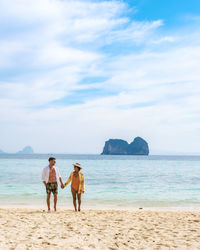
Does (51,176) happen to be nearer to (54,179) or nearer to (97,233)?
(54,179)

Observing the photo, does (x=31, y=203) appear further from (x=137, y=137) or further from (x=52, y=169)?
(x=137, y=137)

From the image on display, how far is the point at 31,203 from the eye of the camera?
13922 millimetres

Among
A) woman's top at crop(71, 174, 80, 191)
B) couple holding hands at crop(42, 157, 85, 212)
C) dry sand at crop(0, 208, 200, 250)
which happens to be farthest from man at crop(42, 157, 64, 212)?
dry sand at crop(0, 208, 200, 250)

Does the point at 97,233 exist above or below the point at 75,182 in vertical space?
below

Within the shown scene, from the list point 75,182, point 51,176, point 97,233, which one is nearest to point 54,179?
point 51,176

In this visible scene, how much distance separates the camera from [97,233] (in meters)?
6.57

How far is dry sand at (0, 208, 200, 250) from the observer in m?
5.61

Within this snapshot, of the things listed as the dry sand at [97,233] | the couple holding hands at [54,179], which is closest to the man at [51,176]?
the couple holding hands at [54,179]

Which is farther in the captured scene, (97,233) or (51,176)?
(51,176)

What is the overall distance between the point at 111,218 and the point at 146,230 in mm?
1868

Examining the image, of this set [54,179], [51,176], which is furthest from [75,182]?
[51,176]

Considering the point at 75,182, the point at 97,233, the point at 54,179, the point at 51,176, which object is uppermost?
the point at 51,176

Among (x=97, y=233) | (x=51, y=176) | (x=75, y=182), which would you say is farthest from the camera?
(x=75, y=182)

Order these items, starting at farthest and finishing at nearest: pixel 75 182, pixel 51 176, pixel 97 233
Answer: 1. pixel 75 182
2. pixel 51 176
3. pixel 97 233
